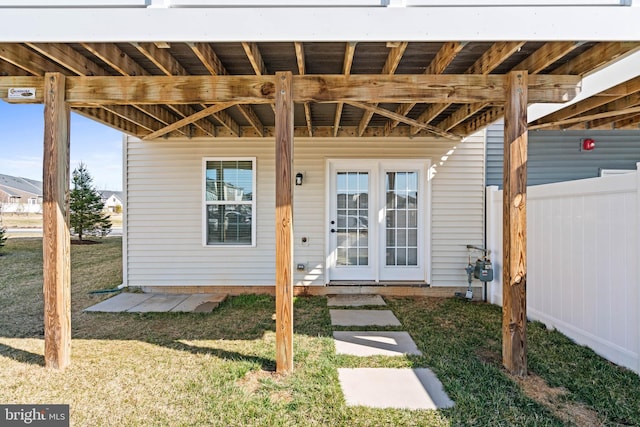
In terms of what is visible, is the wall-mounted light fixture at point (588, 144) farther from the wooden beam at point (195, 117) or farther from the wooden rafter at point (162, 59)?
the wooden rafter at point (162, 59)

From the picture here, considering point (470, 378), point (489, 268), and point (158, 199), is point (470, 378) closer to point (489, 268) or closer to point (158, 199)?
point (489, 268)

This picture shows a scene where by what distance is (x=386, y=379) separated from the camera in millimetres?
2805

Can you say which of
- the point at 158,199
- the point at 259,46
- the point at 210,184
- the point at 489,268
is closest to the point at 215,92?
the point at 259,46

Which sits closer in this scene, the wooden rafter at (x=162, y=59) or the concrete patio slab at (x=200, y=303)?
the wooden rafter at (x=162, y=59)

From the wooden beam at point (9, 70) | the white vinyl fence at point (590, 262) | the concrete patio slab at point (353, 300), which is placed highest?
the wooden beam at point (9, 70)

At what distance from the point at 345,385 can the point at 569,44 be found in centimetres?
311

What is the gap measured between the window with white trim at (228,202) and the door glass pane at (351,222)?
1.42 m

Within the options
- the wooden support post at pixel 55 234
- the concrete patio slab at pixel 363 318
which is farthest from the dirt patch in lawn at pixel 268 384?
the wooden support post at pixel 55 234

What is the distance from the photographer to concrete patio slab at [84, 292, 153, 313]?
183 inches

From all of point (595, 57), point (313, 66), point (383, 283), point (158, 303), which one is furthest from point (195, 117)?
point (595, 57)

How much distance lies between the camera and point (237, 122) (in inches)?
209

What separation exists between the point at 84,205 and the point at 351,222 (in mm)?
10828

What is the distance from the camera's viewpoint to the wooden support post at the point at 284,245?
9.41 ft
